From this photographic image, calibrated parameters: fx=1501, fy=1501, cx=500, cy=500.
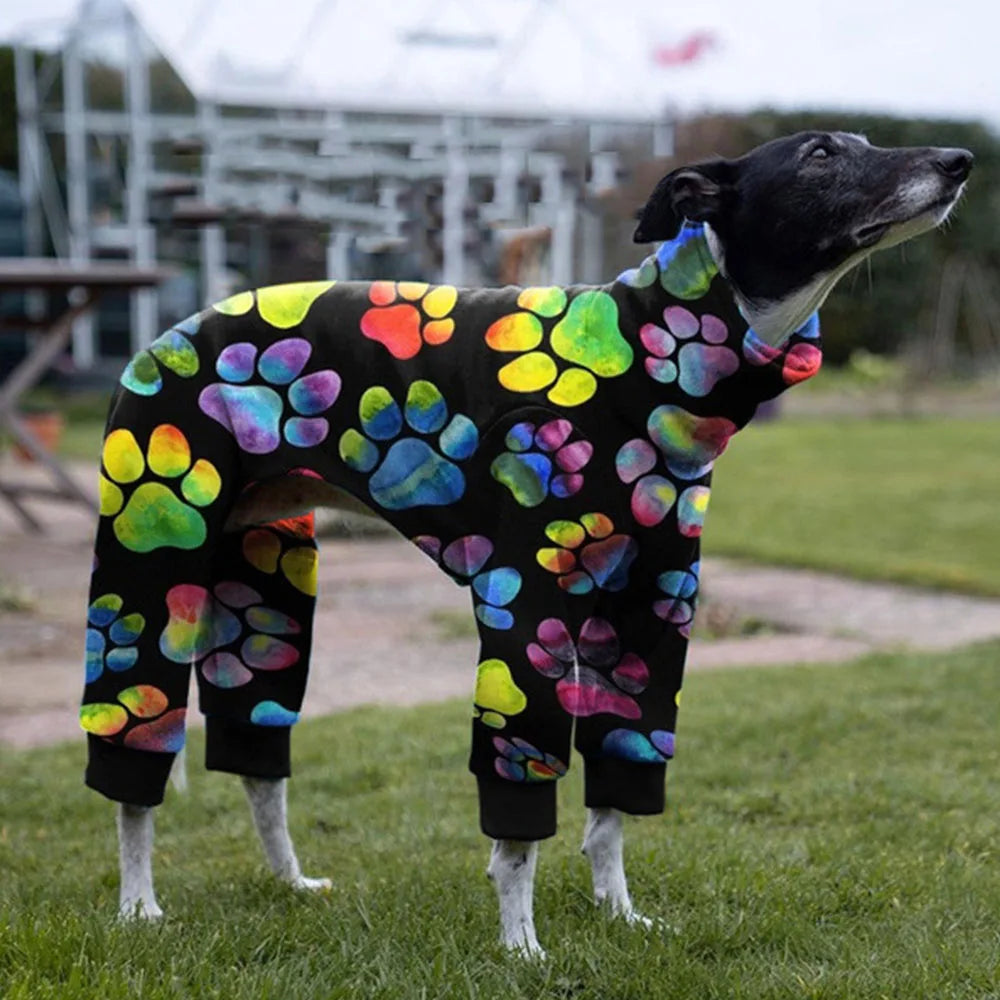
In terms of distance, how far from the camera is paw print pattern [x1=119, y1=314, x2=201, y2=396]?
3061mm

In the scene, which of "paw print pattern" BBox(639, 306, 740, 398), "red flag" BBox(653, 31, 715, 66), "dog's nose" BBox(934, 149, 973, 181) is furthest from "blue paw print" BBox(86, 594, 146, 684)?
"red flag" BBox(653, 31, 715, 66)

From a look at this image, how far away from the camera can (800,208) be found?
107 inches

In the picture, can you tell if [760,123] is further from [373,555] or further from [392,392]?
[392,392]

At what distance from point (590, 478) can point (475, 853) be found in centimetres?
135

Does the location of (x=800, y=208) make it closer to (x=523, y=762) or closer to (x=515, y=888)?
(x=523, y=762)

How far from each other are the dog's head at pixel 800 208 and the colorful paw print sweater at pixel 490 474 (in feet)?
0.18

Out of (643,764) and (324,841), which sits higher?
(643,764)

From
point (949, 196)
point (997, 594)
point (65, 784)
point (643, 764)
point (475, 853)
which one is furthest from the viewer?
point (997, 594)

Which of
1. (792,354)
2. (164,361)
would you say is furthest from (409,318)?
(792,354)

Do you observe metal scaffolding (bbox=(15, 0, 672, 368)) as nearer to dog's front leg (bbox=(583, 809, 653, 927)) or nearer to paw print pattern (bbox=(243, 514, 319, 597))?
paw print pattern (bbox=(243, 514, 319, 597))

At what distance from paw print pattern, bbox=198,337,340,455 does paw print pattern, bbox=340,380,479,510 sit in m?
0.08

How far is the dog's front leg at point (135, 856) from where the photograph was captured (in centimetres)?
320

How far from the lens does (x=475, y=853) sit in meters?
3.76

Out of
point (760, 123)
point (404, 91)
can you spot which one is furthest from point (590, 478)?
point (404, 91)
